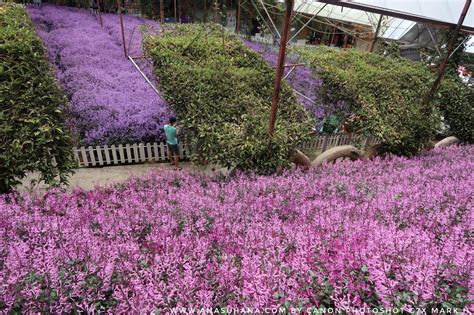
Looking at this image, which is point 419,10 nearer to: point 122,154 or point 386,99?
point 386,99

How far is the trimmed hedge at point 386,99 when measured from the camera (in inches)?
348

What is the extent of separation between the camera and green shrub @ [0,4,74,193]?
463 centimetres

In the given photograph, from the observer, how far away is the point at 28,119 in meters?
4.85

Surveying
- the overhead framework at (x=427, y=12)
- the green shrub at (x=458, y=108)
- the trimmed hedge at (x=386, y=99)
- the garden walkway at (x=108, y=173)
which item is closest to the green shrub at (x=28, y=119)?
the garden walkway at (x=108, y=173)

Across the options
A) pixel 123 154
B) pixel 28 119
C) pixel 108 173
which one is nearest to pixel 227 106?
pixel 123 154

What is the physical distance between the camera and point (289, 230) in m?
2.86

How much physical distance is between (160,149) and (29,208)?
5683 mm

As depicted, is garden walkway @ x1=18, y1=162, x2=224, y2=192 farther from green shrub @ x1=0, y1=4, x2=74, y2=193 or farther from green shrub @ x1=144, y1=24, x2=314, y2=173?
green shrub @ x1=0, y1=4, x2=74, y2=193

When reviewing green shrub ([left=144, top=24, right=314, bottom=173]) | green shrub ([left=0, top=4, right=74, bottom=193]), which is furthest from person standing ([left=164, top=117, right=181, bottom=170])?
green shrub ([left=0, top=4, right=74, bottom=193])

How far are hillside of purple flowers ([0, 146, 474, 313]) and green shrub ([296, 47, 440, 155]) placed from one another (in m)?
5.18

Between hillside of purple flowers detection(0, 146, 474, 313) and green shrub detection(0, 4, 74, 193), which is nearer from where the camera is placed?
hillside of purple flowers detection(0, 146, 474, 313)

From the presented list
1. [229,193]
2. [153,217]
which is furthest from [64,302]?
[229,193]

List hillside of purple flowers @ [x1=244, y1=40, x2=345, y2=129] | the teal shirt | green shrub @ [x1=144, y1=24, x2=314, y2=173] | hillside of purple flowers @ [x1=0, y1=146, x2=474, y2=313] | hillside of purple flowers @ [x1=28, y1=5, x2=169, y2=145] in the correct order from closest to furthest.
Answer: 1. hillside of purple flowers @ [x1=0, y1=146, x2=474, y2=313]
2. green shrub @ [x1=144, y1=24, x2=314, y2=173]
3. the teal shirt
4. hillside of purple flowers @ [x1=28, y1=5, x2=169, y2=145]
5. hillside of purple flowers @ [x1=244, y1=40, x2=345, y2=129]

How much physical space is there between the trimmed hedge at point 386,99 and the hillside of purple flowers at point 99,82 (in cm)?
603
